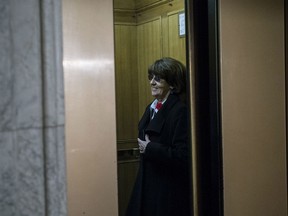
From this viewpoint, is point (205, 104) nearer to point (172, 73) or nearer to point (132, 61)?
point (172, 73)

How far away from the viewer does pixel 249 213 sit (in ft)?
8.04

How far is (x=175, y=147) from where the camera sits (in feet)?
8.45

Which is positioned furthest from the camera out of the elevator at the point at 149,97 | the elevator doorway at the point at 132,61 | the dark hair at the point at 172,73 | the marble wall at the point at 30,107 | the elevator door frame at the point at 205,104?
the elevator doorway at the point at 132,61

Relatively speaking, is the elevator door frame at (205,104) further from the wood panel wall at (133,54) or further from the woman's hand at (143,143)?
the wood panel wall at (133,54)

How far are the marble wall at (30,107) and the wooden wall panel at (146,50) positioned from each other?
7.76 feet

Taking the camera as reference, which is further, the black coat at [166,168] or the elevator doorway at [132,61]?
the elevator doorway at [132,61]

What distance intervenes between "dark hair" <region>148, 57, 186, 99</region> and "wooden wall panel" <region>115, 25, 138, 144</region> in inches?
23.8

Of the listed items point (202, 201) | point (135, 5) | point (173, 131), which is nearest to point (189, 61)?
point (173, 131)

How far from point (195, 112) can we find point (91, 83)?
71 cm

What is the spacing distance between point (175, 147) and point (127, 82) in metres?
0.92

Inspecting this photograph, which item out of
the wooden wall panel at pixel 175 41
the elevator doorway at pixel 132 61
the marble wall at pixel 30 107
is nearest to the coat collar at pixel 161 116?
the wooden wall panel at pixel 175 41

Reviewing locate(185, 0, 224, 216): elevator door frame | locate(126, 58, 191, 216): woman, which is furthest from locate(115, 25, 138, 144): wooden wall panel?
locate(185, 0, 224, 216): elevator door frame

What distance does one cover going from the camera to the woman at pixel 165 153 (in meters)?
2.58

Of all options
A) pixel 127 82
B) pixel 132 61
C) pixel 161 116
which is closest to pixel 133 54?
pixel 132 61
